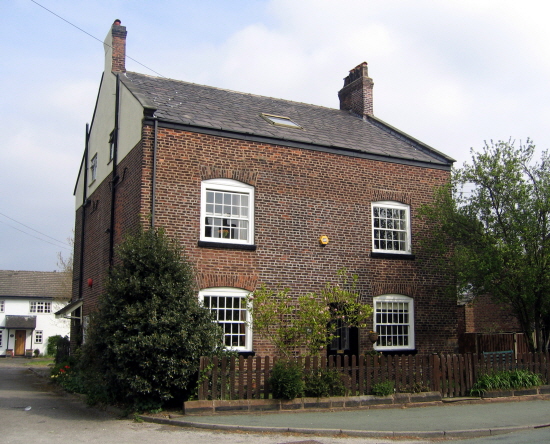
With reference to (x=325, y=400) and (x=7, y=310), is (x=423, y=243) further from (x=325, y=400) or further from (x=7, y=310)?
(x=7, y=310)

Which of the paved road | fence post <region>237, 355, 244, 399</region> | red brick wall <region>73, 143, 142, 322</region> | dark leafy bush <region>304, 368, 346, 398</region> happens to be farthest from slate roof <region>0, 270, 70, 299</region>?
dark leafy bush <region>304, 368, 346, 398</region>

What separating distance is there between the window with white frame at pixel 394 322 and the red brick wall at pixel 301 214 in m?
0.24

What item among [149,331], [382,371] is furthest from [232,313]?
[382,371]

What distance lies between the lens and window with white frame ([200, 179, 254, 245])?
1559cm

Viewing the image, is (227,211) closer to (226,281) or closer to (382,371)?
(226,281)

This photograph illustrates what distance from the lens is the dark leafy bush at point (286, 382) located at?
1233 centimetres

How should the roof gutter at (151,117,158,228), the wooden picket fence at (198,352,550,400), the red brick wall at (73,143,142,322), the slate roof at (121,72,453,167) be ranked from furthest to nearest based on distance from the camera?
the slate roof at (121,72,453,167)
the red brick wall at (73,143,142,322)
the roof gutter at (151,117,158,228)
the wooden picket fence at (198,352,550,400)

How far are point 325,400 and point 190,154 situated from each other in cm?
705

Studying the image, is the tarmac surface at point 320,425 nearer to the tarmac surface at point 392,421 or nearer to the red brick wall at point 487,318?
the tarmac surface at point 392,421

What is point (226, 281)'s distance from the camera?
15.3 m

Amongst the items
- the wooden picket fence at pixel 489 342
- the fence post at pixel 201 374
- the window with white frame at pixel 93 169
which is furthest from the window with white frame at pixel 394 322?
the window with white frame at pixel 93 169

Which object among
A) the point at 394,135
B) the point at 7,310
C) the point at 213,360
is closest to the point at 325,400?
the point at 213,360

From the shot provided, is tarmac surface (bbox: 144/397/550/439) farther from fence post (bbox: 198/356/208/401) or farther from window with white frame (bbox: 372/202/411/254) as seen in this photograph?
window with white frame (bbox: 372/202/411/254)

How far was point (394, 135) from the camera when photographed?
2095 cm
